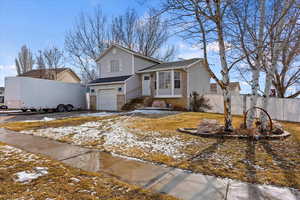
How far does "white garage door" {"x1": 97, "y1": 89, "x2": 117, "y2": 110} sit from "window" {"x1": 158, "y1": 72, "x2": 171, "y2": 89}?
14.9 ft

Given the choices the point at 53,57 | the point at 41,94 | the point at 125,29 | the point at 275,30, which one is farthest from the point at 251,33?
the point at 53,57

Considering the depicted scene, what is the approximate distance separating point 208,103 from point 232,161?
11006 mm

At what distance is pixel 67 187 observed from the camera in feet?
8.41

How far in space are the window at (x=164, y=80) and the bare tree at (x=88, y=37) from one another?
12.5 meters

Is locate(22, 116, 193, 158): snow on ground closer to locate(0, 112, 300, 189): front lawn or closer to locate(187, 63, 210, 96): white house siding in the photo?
locate(0, 112, 300, 189): front lawn

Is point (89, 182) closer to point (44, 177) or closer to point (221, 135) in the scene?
point (44, 177)

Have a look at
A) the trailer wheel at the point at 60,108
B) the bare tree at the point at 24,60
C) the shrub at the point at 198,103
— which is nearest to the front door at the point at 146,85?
the shrub at the point at 198,103

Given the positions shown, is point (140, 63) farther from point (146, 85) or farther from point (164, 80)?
point (164, 80)

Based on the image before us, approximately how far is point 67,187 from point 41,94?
48.7ft

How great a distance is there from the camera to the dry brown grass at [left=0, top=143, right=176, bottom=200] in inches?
92.2

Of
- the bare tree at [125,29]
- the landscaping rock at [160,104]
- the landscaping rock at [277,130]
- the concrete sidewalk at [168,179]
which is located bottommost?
the concrete sidewalk at [168,179]

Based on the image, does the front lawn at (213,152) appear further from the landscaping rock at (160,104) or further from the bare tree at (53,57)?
the bare tree at (53,57)

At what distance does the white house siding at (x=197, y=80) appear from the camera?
14.8 metres

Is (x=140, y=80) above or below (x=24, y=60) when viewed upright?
below
